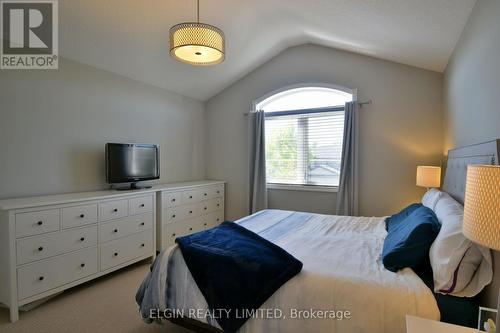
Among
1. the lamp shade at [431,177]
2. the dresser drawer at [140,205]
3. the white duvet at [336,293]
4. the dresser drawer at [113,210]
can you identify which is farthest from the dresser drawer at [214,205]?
the lamp shade at [431,177]

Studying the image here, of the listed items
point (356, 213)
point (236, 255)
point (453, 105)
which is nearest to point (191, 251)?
point (236, 255)

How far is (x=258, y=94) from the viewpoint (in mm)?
4375

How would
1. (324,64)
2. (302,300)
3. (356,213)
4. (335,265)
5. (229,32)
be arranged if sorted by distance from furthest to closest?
1. (324,64)
2. (356,213)
3. (229,32)
4. (335,265)
5. (302,300)

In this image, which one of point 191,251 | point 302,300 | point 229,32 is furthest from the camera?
point 229,32

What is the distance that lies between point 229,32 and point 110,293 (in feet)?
10.4

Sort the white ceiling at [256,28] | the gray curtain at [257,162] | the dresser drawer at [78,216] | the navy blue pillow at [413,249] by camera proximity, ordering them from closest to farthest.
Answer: the navy blue pillow at [413,249]
the white ceiling at [256,28]
the dresser drawer at [78,216]
the gray curtain at [257,162]

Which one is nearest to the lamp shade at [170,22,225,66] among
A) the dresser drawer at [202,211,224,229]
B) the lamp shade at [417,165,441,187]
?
the lamp shade at [417,165,441,187]

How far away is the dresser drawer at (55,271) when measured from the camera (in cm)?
219

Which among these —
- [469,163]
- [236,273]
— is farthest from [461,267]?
[236,273]

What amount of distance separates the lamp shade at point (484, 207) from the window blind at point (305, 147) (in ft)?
10.0

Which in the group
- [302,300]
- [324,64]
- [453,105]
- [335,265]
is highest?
[324,64]

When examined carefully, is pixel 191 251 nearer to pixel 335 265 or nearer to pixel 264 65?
pixel 335 265

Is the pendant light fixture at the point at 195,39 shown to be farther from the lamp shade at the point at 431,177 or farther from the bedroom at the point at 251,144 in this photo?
the lamp shade at the point at 431,177

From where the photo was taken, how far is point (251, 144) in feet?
14.1
